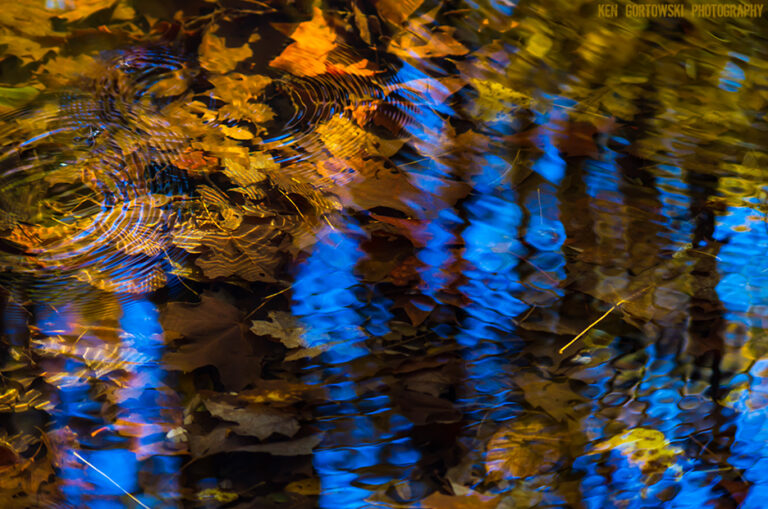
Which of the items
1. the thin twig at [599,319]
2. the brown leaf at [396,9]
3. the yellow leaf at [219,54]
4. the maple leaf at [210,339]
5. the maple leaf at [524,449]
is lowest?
the maple leaf at [524,449]

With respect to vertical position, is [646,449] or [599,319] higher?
[599,319]

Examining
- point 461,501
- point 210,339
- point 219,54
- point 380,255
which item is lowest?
point 461,501

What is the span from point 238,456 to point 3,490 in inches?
12.8

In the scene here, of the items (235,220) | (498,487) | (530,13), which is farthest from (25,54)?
(498,487)

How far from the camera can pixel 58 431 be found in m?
0.63

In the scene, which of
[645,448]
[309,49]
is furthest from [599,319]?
[309,49]

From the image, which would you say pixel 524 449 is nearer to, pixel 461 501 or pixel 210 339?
pixel 461 501

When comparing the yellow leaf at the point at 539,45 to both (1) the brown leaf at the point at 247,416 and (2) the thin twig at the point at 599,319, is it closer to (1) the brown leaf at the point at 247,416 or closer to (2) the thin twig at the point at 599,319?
(2) the thin twig at the point at 599,319

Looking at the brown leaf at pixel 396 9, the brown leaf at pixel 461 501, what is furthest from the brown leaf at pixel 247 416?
the brown leaf at pixel 396 9

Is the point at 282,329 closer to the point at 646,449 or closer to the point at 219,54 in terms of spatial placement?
the point at 219,54

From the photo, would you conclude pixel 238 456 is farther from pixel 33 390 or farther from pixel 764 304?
pixel 764 304

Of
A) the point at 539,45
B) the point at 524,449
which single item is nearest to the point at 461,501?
the point at 524,449

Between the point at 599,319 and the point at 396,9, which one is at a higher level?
the point at 396,9

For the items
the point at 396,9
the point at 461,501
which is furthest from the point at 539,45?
the point at 461,501
